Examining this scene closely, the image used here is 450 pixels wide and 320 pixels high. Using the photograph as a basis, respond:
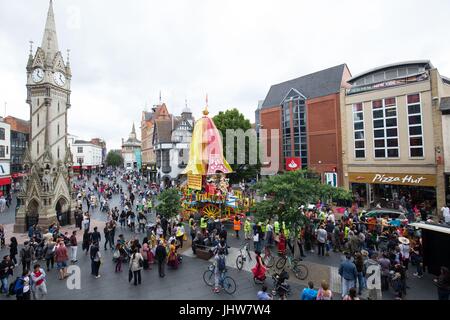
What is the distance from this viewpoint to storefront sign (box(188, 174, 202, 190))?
70.0 ft

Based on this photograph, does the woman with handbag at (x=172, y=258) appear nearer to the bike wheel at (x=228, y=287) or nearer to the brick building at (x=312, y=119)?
the bike wheel at (x=228, y=287)

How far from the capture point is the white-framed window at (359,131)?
2862 cm

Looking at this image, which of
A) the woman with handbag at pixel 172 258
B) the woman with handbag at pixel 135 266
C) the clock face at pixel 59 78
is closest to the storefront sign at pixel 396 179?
the woman with handbag at pixel 172 258

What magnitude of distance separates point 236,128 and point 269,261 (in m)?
21.8

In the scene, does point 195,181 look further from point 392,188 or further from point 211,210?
point 392,188

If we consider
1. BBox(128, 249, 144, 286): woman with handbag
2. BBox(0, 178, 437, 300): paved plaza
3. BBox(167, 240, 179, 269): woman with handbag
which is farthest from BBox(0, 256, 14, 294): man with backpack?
BBox(167, 240, 179, 269): woman with handbag

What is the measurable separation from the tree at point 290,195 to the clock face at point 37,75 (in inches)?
814

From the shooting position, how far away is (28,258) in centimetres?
1120

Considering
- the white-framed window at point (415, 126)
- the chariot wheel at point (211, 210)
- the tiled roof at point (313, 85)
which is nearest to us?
the chariot wheel at point (211, 210)

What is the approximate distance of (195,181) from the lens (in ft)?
71.0

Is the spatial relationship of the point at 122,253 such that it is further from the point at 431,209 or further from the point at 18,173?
the point at 18,173
